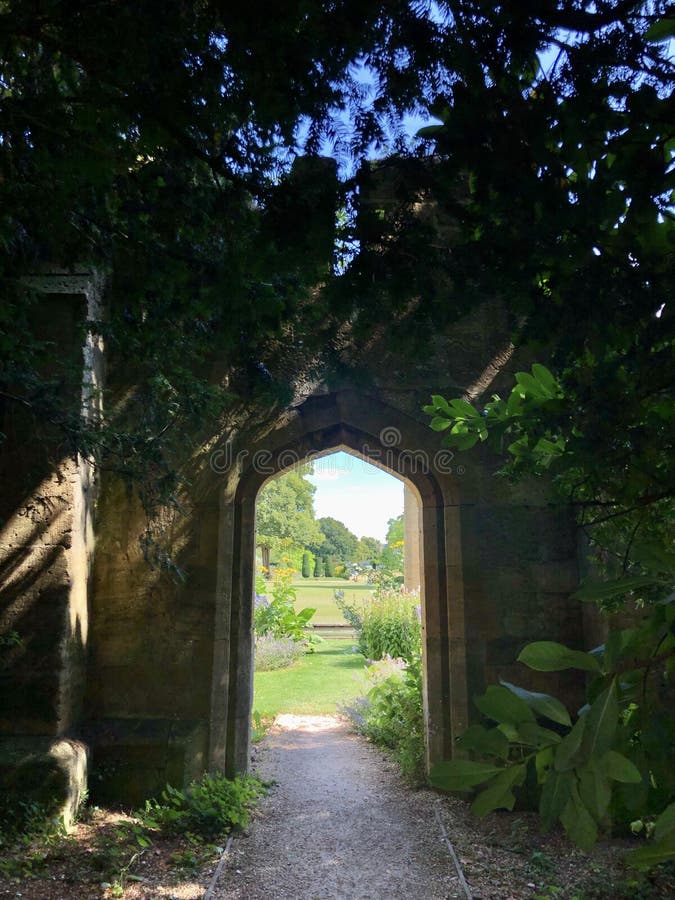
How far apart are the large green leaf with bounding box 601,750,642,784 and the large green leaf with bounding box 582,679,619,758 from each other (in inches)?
0.6

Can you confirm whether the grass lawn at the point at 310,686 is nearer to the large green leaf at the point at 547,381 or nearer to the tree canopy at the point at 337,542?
the large green leaf at the point at 547,381

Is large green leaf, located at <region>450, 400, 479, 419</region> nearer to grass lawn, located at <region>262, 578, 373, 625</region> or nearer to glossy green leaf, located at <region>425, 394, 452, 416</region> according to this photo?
glossy green leaf, located at <region>425, 394, 452, 416</region>

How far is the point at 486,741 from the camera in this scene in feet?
2.43

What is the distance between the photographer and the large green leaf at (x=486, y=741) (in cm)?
73

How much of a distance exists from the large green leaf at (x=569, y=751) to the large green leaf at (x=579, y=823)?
27 mm

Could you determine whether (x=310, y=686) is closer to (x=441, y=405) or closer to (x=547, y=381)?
(x=441, y=405)

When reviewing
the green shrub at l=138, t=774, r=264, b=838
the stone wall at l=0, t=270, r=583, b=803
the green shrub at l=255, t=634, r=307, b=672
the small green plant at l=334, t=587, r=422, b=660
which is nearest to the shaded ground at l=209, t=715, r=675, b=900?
the green shrub at l=138, t=774, r=264, b=838

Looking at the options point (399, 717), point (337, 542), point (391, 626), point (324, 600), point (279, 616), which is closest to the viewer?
point (399, 717)

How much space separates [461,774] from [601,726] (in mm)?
165

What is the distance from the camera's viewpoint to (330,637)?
631 inches

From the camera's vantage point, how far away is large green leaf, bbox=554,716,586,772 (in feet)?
2.34

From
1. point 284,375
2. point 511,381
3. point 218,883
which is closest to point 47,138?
point 284,375

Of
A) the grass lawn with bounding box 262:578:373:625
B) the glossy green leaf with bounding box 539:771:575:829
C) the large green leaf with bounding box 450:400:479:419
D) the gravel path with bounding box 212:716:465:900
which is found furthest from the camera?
the grass lawn with bounding box 262:578:373:625

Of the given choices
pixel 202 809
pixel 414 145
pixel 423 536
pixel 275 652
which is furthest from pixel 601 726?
pixel 275 652
